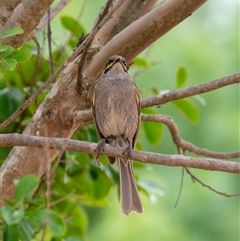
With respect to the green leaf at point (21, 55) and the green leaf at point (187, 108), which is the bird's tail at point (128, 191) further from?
the green leaf at point (21, 55)

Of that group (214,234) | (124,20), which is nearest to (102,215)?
(214,234)

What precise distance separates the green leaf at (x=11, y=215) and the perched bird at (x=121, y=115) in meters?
1.05

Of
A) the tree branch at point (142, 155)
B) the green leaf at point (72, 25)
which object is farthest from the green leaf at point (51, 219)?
the green leaf at point (72, 25)

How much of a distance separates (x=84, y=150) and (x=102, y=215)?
156 inches

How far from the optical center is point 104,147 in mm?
2830

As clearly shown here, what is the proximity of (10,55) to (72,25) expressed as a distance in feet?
3.75

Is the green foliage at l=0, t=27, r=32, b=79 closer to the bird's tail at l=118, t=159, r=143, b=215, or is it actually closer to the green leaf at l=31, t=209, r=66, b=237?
the green leaf at l=31, t=209, r=66, b=237

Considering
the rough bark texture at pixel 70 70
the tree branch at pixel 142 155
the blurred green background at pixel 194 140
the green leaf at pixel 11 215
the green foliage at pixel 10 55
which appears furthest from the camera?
the blurred green background at pixel 194 140

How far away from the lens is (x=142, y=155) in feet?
8.63

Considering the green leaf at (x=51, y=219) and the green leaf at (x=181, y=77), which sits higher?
the green leaf at (x=181, y=77)

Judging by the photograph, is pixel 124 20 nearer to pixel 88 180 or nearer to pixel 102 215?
pixel 88 180

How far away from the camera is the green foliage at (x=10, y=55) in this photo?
2619mm

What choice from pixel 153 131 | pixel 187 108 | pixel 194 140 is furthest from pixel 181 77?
pixel 194 140

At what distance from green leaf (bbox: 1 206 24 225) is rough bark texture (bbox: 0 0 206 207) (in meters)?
0.69
